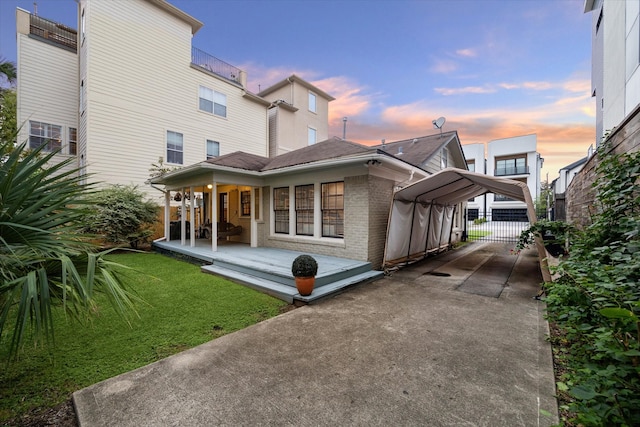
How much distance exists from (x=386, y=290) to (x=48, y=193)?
5504 mm

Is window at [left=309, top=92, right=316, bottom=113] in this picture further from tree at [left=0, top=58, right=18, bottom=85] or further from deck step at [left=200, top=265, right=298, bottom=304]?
deck step at [left=200, top=265, right=298, bottom=304]

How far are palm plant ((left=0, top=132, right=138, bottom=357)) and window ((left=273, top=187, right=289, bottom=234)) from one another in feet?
22.6

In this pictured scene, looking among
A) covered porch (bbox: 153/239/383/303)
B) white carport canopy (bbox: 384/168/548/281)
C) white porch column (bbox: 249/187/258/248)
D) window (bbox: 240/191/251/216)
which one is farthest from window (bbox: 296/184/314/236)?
window (bbox: 240/191/251/216)

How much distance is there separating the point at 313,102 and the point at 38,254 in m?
19.3

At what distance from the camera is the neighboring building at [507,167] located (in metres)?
32.2

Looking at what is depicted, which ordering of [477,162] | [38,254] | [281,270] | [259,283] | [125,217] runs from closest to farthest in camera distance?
[38,254] < [259,283] < [281,270] < [125,217] < [477,162]

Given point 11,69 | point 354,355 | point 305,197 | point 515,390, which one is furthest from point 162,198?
point 515,390

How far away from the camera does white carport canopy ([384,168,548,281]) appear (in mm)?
6645

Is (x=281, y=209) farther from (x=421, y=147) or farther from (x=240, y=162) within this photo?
(x=421, y=147)

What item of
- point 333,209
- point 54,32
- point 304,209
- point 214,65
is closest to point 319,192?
point 333,209

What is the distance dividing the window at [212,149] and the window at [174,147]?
4.59ft

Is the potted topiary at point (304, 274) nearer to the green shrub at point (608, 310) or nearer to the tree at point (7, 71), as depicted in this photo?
the green shrub at point (608, 310)

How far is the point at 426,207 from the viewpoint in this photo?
9141 millimetres

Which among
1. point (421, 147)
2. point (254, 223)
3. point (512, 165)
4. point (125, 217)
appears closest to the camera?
point (254, 223)
